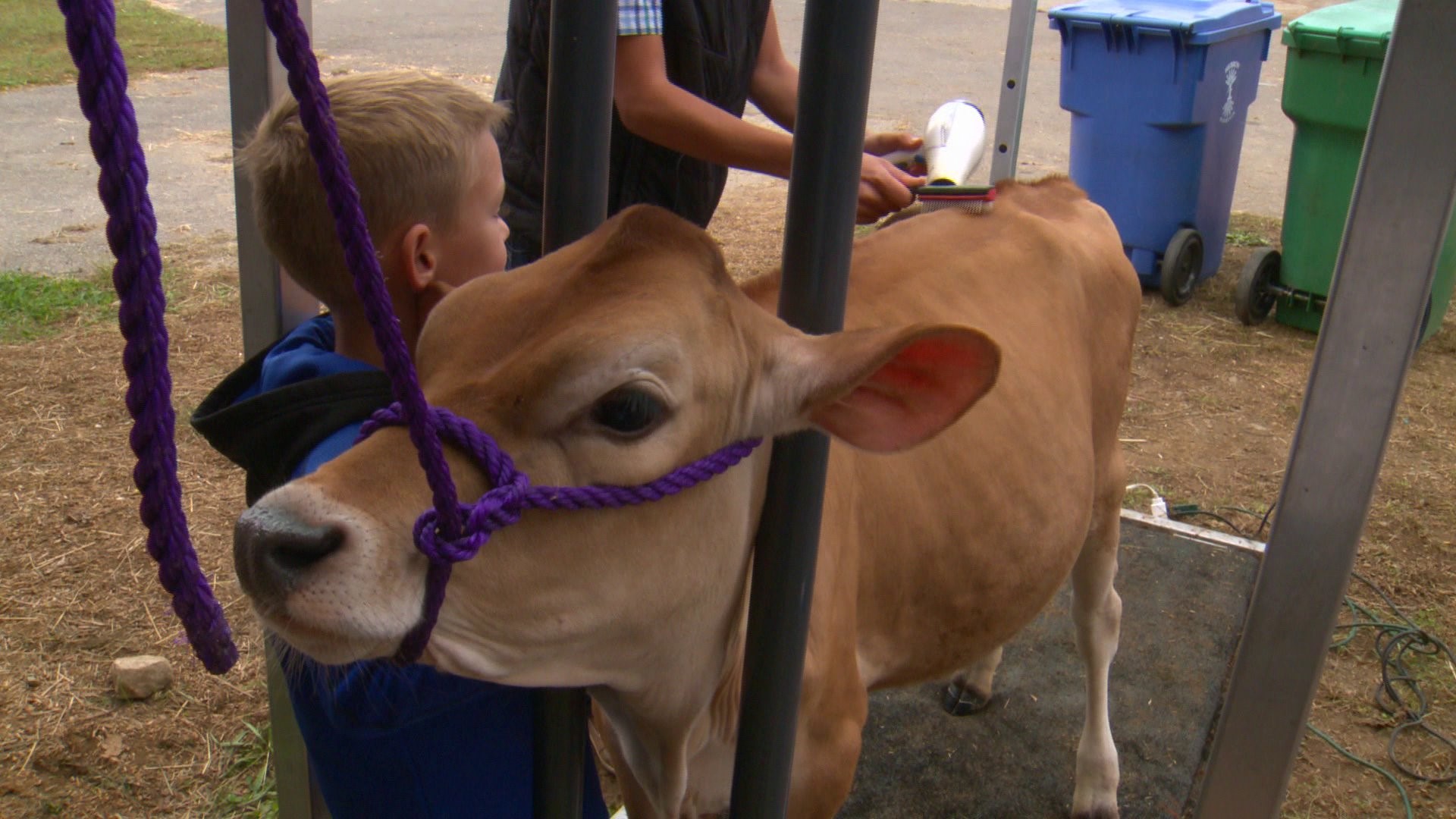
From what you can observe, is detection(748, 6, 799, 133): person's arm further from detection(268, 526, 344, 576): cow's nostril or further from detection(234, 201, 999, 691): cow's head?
detection(268, 526, 344, 576): cow's nostril

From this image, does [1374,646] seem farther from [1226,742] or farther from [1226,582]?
[1226,742]

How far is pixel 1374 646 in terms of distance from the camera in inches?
149

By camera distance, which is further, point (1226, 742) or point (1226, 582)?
point (1226, 582)

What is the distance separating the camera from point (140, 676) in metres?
3.18

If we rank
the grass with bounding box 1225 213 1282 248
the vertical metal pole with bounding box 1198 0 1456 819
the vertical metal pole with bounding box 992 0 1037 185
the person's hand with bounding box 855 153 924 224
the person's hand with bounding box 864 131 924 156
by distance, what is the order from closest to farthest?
the vertical metal pole with bounding box 1198 0 1456 819 < the person's hand with bounding box 855 153 924 224 < the person's hand with bounding box 864 131 924 156 < the vertical metal pole with bounding box 992 0 1037 185 < the grass with bounding box 1225 213 1282 248

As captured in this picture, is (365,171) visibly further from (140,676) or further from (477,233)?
(140,676)

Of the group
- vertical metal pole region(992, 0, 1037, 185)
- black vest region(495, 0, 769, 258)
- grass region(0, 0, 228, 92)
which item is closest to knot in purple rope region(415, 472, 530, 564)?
black vest region(495, 0, 769, 258)

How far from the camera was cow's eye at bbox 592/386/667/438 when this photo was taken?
4.33ft

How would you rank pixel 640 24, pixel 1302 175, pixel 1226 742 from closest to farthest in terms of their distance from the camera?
pixel 1226 742, pixel 640 24, pixel 1302 175

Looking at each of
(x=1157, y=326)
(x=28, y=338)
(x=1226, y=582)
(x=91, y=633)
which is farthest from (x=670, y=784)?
(x=1157, y=326)

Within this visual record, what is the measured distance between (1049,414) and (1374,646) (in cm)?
178

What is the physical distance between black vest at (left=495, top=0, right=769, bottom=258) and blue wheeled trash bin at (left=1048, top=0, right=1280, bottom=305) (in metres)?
4.07

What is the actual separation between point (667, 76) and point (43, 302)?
14.5ft

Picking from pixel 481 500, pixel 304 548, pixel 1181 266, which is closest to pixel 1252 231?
pixel 1181 266
